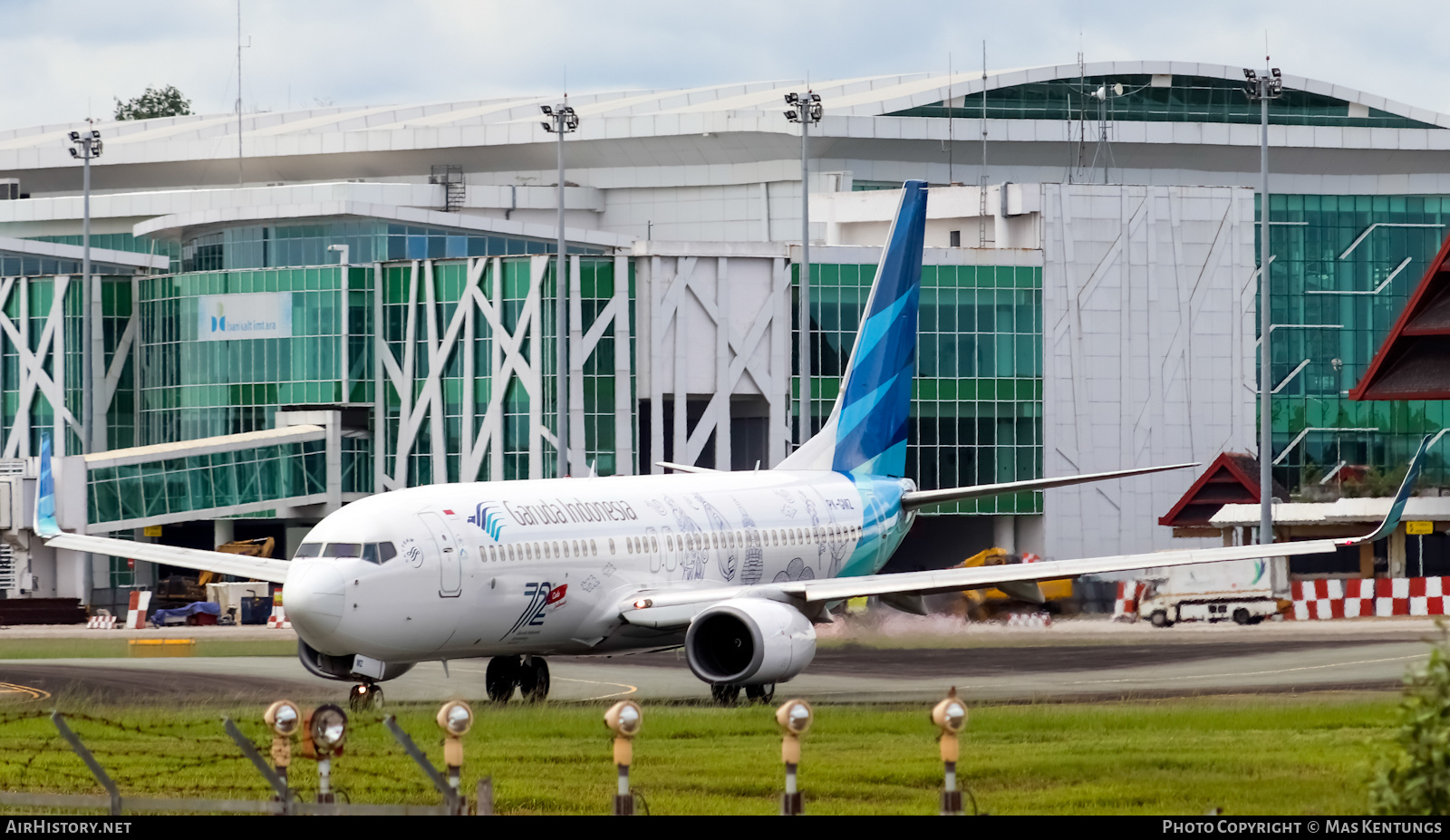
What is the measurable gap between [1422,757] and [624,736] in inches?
228

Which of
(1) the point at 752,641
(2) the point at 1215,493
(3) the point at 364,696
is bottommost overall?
(3) the point at 364,696

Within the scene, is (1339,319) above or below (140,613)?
above

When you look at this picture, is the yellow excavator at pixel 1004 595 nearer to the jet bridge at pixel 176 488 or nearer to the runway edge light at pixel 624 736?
the runway edge light at pixel 624 736

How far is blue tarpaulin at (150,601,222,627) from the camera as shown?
229 feet

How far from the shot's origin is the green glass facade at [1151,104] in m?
105

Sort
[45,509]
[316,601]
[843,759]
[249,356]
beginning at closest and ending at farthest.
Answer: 1. [843,759]
2. [316,601]
3. [45,509]
4. [249,356]

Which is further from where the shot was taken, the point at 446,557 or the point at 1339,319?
the point at 1339,319

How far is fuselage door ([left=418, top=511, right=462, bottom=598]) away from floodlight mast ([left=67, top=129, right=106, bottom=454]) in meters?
57.6

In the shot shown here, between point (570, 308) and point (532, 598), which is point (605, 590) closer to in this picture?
point (532, 598)

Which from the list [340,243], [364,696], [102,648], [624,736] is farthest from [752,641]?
[340,243]

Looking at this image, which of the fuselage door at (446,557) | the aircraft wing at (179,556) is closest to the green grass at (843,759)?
the fuselage door at (446,557)

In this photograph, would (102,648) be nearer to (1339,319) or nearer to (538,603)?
(538,603)

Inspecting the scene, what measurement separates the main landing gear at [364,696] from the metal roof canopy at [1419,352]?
35586mm

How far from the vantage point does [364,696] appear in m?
31.8
